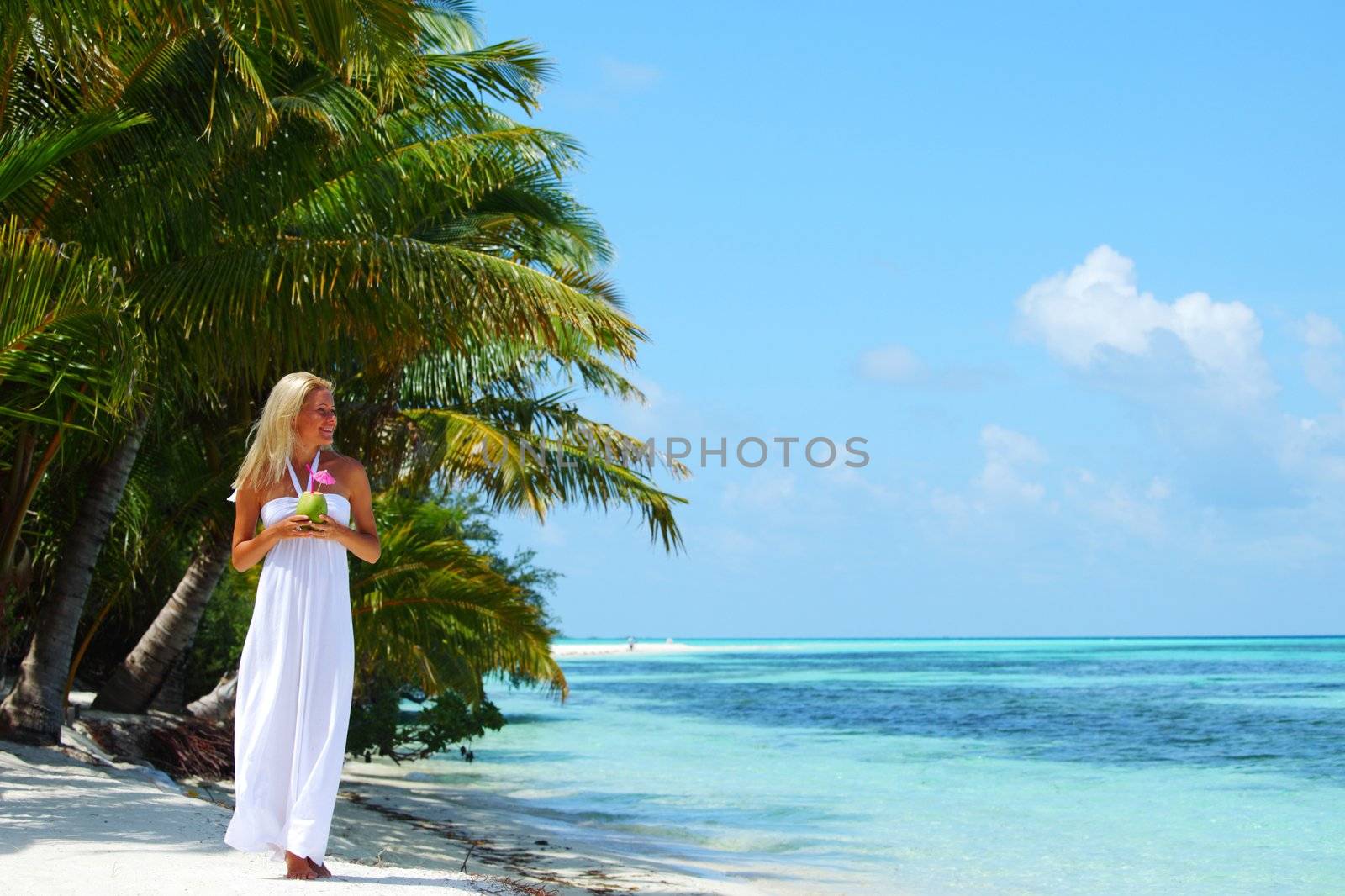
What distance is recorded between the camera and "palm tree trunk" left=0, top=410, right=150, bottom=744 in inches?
356

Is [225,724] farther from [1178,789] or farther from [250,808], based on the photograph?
[1178,789]

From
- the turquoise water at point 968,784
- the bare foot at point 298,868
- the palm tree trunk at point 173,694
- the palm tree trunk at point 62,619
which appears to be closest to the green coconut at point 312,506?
the bare foot at point 298,868

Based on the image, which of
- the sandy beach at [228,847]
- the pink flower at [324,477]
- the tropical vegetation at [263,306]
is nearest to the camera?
the pink flower at [324,477]

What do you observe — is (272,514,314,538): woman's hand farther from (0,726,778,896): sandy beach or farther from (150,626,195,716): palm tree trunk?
(150,626,195,716): palm tree trunk

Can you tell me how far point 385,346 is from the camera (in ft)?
29.0

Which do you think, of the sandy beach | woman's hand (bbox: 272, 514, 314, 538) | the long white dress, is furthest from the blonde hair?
the sandy beach

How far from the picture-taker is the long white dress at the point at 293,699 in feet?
14.3

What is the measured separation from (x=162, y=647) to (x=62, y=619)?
99.4 inches

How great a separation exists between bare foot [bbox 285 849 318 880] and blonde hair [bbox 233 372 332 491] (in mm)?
1258

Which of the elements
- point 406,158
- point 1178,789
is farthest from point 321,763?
point 1178,789

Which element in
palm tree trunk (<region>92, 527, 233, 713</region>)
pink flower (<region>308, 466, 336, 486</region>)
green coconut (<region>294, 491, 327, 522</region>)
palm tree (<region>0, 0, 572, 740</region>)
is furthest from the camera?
palm tree trunk (<region>92, 527, 233, 713</region>)

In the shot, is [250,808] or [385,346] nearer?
[250,808]

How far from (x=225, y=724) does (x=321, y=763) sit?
8603 mm

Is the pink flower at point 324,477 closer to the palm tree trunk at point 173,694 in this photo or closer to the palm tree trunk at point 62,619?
the palm tree trunk at point 62,619
